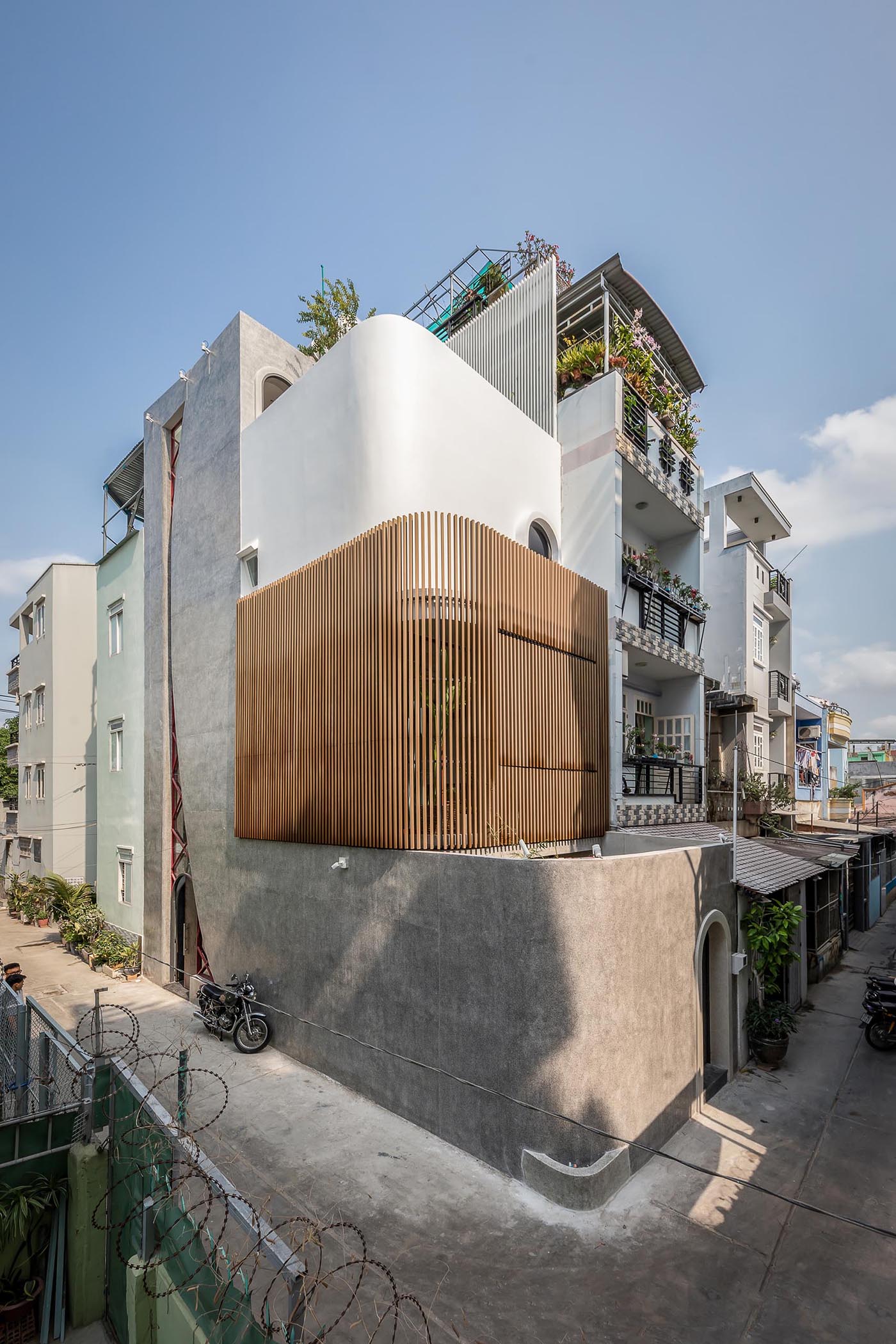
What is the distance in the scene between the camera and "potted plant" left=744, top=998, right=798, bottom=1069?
1106cm

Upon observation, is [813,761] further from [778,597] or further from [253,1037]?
[253,1037]

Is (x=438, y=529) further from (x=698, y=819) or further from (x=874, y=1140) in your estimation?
(x=698, y=819)

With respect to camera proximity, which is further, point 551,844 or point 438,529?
point 551,844

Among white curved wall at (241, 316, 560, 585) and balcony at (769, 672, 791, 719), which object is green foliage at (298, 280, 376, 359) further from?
balcony at (769, 672, 791, 719)

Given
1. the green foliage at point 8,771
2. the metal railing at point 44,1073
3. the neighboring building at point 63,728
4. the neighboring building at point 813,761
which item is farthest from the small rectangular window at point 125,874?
the neighboring building at point 813,761

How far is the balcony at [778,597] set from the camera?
24.9 meters

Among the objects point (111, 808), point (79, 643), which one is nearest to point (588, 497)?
point (111, 808)

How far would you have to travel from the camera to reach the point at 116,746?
65.8ft

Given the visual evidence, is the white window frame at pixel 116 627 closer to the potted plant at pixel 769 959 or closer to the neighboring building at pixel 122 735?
the neighboring building at pixel 122 735

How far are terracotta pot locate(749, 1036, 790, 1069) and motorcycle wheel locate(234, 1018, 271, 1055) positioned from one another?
27.4 ft

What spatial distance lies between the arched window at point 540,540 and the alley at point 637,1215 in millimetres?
10182

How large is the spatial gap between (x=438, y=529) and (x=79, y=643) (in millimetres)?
21604

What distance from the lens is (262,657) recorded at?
1327 cm

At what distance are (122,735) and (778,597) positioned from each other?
23237 mm
